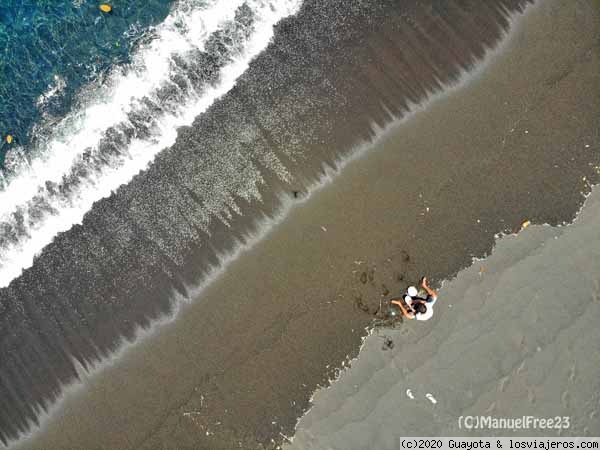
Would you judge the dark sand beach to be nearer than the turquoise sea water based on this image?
Yes

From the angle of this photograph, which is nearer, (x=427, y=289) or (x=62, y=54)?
(x=427, y=289)

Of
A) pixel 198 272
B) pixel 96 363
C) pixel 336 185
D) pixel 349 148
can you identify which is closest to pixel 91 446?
pixel 96 363

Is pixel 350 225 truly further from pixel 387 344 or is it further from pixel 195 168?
pixel 195 168

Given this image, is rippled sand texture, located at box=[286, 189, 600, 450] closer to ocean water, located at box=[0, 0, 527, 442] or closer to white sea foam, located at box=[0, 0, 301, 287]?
ocean water, located at box=[0, 0, 527, 442]

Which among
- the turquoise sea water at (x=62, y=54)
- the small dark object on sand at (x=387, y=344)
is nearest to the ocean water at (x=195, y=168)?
the turquoise sea water at (x=62, y=54)

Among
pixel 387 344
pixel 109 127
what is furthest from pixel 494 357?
pixel 109 127

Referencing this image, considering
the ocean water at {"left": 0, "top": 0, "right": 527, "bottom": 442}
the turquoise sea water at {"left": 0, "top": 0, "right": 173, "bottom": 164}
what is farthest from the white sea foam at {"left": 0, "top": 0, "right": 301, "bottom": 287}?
the turquoise sea water at {"left": 0, "top": 0, "right": 173, "bottom": 164}

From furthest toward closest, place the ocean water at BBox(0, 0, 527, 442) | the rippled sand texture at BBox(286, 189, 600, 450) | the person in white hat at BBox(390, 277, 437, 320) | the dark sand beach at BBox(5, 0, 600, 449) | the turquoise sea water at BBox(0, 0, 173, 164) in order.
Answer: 1. the turquoise sea water at BBox(0, 0, 173, 164)
2. the ocean water at BBox(0, 0, 527, 442)
3. the dark sand beach at BBox(5, 0, 600, 449)
4. the person in white hat at BBox(390, 277, 437, 320)
5. the rippled sand texture at BBox(286, 189, 600, 450)

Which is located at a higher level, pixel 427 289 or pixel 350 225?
pixel 350 225
